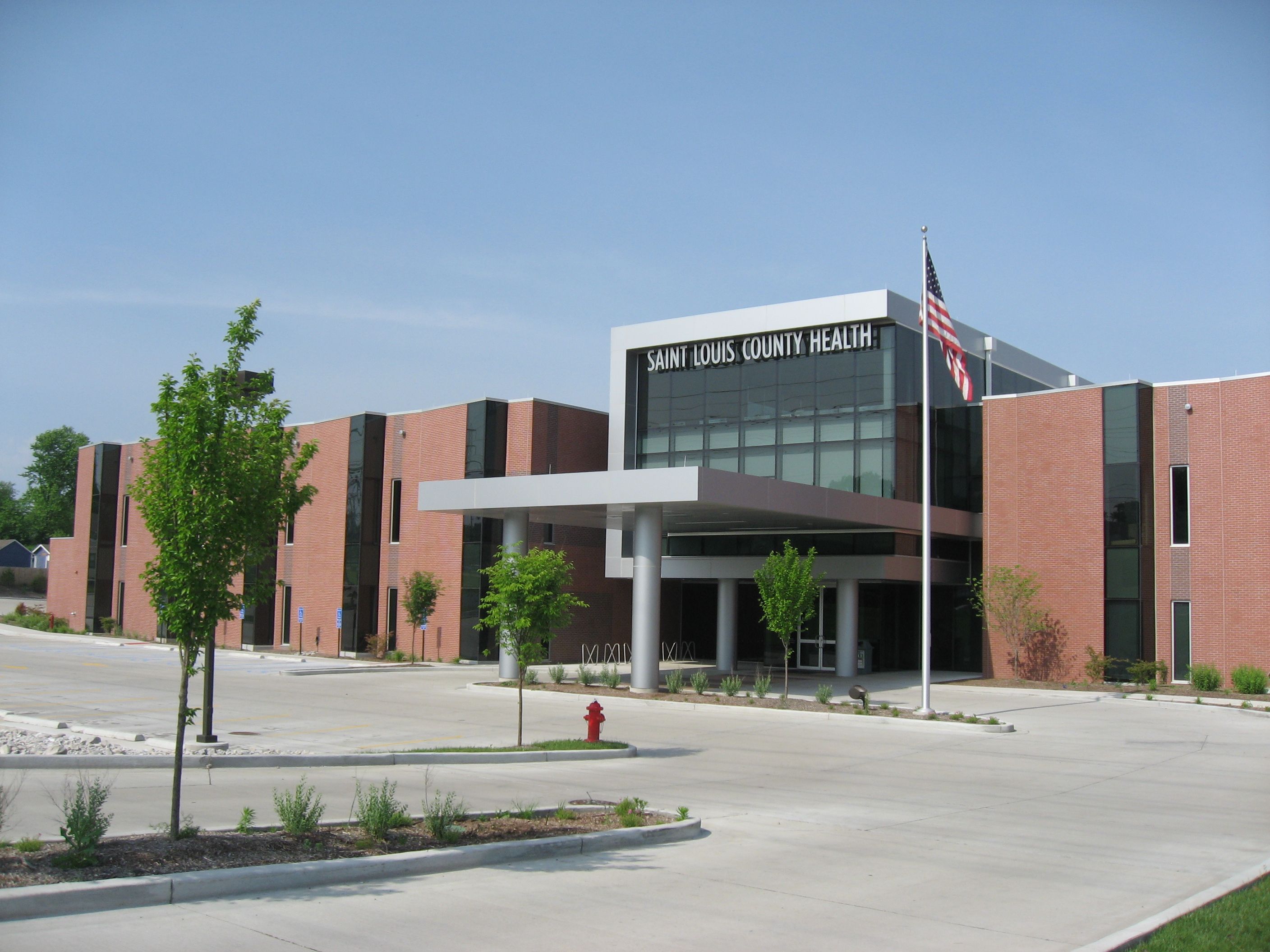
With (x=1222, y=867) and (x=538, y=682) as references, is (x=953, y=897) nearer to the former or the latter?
(x=1222, y=867)

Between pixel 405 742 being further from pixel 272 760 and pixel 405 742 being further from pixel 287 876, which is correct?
pixel 287 876

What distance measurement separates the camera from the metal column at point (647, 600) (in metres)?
28.4

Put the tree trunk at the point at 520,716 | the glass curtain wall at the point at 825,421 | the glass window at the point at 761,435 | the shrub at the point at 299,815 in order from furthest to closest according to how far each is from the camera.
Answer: the glass window at the point at 761,435 < the glass curtain wall at the point at 825,421 < the tree trunk at the point at 520,716 < the shrub at the point at 299,815

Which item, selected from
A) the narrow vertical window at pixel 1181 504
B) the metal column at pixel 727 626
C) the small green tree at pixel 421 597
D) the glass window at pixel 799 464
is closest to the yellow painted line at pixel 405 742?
the metal column at pixel 727 626

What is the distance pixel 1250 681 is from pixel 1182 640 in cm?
290

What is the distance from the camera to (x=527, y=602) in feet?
58.9

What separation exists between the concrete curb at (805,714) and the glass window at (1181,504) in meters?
12.7

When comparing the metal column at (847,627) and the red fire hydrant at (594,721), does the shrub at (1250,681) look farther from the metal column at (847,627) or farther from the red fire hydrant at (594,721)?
the red fire hydrant at (594,721)

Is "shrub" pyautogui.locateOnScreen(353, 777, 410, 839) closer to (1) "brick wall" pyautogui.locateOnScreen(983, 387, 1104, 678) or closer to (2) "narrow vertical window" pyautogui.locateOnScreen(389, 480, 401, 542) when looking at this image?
A: (1) "brick wall" pyautogui.locateOnScreen(983, 387, 1104, 678)

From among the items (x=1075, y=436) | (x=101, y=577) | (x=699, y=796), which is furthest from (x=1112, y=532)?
(x=101, y=577)

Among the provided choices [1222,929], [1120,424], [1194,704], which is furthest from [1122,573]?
[1222,929]

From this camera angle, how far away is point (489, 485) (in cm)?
3059

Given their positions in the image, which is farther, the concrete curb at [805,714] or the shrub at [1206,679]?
the shrub at [1206,679]

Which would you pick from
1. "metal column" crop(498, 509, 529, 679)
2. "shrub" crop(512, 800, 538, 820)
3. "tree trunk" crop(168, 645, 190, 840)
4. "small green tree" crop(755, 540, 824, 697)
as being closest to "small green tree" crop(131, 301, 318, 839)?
"tree trunk" crop(168, 645, 190, 840)
